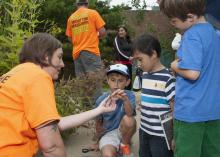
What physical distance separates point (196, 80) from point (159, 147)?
1.00 meters

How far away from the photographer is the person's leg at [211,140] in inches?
124

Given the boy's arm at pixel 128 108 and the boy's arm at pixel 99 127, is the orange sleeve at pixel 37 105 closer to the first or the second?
the boy's arm at pixel 128 108

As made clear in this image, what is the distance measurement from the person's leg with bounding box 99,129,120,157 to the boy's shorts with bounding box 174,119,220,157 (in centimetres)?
132

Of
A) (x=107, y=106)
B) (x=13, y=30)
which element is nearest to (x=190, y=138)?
→ (x=107, y=106)

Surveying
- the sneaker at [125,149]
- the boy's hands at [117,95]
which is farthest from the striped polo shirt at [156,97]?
the sneaker at [125,149]

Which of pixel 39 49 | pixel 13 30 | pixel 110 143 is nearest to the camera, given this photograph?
pixel 39 49

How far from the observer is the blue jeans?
153 inches

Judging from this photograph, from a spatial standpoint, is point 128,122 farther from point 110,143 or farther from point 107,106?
point 107,106

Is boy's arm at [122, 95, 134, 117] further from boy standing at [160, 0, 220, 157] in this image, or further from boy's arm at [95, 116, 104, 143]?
boy standing at [160, 0, 220, 157]

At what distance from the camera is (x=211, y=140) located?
318cm

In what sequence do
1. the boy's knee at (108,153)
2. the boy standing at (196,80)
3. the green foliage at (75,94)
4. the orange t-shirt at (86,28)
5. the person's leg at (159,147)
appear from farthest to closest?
the orange t-shirt at (86,28), the green foliage at (75,94), the boy's knee at (108,153), the person's leg at (159,147), the boy standing at (196,80)

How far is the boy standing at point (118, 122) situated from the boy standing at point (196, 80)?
3.65ft

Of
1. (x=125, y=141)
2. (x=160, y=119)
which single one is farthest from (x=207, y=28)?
(x=125, y=141)

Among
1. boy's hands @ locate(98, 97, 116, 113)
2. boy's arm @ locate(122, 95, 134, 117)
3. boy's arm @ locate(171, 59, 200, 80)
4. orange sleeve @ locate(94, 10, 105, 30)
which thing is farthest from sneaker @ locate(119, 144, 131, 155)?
orange sleeve @ locate(94, 10, 105, 30)
